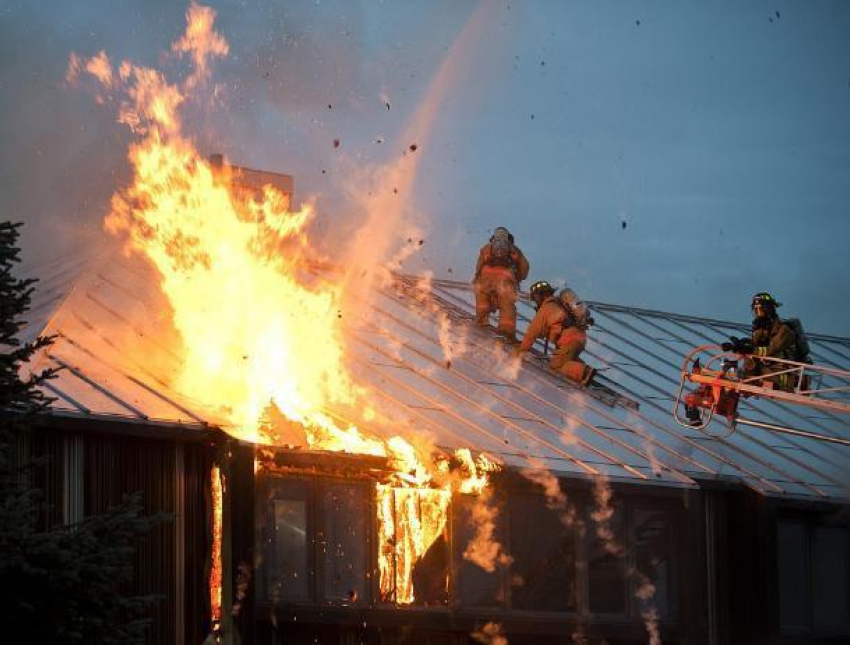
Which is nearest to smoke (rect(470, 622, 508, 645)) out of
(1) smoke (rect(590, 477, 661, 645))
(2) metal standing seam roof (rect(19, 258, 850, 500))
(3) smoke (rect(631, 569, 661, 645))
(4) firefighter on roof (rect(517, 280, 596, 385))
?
(2) metal standing seam roof (rect(19, 258, 850, 500))

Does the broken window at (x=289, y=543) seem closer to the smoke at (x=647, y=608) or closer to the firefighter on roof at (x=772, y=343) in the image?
the smoke at (x=647, y=608)

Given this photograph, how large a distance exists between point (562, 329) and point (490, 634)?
855cm

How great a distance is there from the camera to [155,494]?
55.7 feet

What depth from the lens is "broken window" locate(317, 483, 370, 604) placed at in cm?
1859

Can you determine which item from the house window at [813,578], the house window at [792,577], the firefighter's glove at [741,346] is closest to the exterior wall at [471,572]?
the house window at [792,577]

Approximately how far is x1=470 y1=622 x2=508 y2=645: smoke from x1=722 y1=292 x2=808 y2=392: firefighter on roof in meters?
7.17

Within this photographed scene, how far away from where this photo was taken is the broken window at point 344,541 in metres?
18.6

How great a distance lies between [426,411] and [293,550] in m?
4.17

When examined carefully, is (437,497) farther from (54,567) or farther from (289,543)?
(54,567)

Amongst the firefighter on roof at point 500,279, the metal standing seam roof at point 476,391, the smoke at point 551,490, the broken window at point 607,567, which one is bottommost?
the broken window at point 607,567

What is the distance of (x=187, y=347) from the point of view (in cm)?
2067

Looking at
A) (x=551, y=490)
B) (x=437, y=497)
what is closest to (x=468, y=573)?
(x=437, y=497)

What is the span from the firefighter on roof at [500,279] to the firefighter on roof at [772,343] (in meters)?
4.44

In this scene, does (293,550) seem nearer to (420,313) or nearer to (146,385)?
(146,385)
